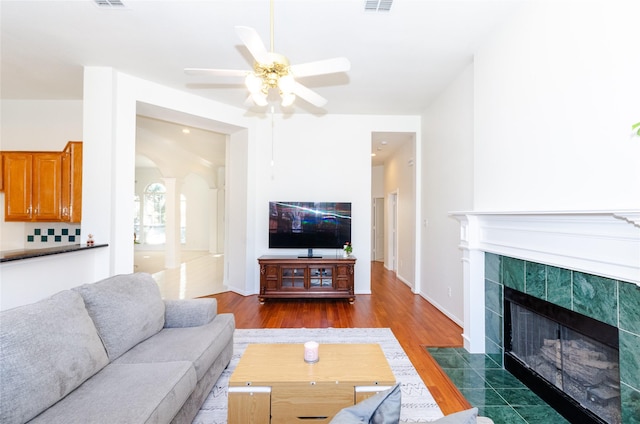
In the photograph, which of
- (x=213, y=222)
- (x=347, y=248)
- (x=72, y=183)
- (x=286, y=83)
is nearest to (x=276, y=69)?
(x=286, y=83)

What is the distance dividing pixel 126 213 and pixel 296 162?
256 centimetres

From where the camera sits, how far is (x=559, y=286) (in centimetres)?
193

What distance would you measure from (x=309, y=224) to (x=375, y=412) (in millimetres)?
Answer: 3773

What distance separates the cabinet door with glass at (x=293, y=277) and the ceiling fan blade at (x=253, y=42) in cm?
305

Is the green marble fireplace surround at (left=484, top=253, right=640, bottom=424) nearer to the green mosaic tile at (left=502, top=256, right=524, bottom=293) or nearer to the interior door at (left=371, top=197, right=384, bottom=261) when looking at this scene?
the green mosaic tile at (left=502, top=256, right=524, bottom=293)

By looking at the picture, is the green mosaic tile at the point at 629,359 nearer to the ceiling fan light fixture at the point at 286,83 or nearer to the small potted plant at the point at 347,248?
the ceiling fan light fixture at the point at 286,83

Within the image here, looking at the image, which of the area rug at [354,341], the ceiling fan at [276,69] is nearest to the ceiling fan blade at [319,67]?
the ceiling fan at [276,69]

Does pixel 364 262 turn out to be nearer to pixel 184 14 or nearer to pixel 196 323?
pixel 196 323

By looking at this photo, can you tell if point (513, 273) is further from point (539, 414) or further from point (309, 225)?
point (309, 225)

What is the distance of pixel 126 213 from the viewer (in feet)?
11.3

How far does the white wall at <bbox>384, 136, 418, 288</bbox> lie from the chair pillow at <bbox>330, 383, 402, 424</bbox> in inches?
168

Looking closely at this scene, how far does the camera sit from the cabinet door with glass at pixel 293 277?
4.30 m

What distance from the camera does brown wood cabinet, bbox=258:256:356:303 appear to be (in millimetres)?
4270

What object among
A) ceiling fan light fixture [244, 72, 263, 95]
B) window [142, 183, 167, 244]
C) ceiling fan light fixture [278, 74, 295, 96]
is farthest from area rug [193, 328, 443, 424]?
window [142, 183, 167, 244]
